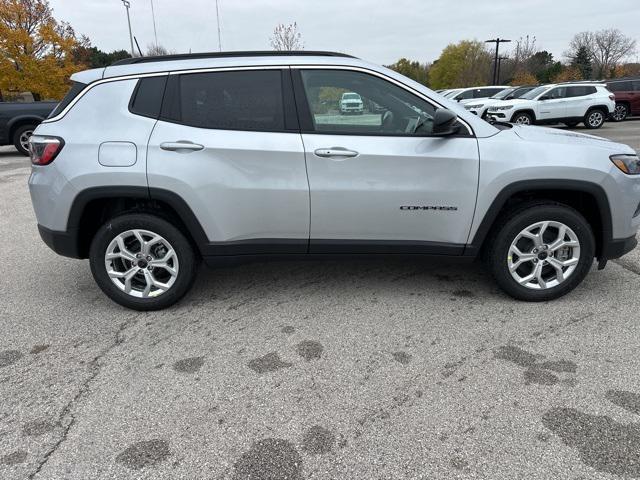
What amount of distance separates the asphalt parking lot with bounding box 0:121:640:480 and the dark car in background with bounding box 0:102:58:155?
9659 mm

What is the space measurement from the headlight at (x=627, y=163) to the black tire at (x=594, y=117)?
15.7m

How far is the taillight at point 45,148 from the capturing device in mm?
3352

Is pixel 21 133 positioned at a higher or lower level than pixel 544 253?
higher

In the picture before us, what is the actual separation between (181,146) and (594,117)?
1788cm

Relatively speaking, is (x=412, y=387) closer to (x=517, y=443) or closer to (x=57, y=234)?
(x=517, y=443)

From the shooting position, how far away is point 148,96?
3.41 m

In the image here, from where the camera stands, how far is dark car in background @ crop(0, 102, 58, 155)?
1197cm

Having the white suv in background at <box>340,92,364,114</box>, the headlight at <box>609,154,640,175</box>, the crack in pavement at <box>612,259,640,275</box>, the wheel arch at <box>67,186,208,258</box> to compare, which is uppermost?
the white suv in background at <box>340,92,364,114</box>

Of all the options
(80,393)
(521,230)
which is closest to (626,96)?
(521,230)

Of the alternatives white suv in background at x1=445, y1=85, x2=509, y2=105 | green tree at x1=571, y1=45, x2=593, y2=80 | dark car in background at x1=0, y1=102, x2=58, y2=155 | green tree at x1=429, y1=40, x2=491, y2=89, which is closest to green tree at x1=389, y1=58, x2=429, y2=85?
green tree at x1=429, y1=40, x2=491, y2=89

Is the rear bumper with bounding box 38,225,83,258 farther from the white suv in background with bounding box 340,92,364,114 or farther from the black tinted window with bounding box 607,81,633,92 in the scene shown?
the black tinted window with bounding box 607,81,633,92

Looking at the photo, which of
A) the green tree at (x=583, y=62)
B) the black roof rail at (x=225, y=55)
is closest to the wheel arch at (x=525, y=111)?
the black roof rail at (x=225, y=55)

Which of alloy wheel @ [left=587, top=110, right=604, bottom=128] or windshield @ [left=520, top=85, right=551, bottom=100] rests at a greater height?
windshield @ [left=520, top=85, right=551, bottom=100]

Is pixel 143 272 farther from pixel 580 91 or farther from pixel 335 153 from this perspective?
pixel 580 91
